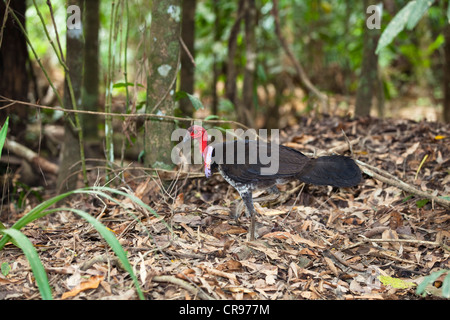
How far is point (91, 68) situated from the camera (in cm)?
561

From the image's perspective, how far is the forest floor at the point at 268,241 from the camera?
8.00 feet

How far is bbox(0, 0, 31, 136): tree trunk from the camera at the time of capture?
173 inches

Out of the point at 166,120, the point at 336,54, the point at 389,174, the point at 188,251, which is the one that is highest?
the point at 336,54

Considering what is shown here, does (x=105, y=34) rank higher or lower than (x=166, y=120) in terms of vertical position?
higher

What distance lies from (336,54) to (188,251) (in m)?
6.50

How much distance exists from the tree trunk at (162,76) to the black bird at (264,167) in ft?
1.42

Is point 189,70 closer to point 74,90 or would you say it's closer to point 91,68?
point 91,68

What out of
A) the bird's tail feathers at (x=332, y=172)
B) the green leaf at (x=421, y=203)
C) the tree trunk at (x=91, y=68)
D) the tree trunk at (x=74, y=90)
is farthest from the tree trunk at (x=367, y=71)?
the tree trunk at (x=91, y=68)

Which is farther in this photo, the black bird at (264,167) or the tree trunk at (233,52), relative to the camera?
the tree trunk at (233,52)

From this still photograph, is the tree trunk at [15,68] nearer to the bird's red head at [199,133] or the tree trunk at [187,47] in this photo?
the tree trunk at [187,47]

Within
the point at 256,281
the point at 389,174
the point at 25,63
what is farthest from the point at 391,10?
the point at 25,63

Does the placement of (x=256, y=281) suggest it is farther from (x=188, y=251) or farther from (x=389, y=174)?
(x=389, y=174)

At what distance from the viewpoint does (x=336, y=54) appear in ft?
26.8

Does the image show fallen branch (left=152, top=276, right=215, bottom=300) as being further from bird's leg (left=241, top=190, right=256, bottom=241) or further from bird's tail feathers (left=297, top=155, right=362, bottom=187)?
bird's tail feathers (left=297, top=155, right=362, bottom=187)
